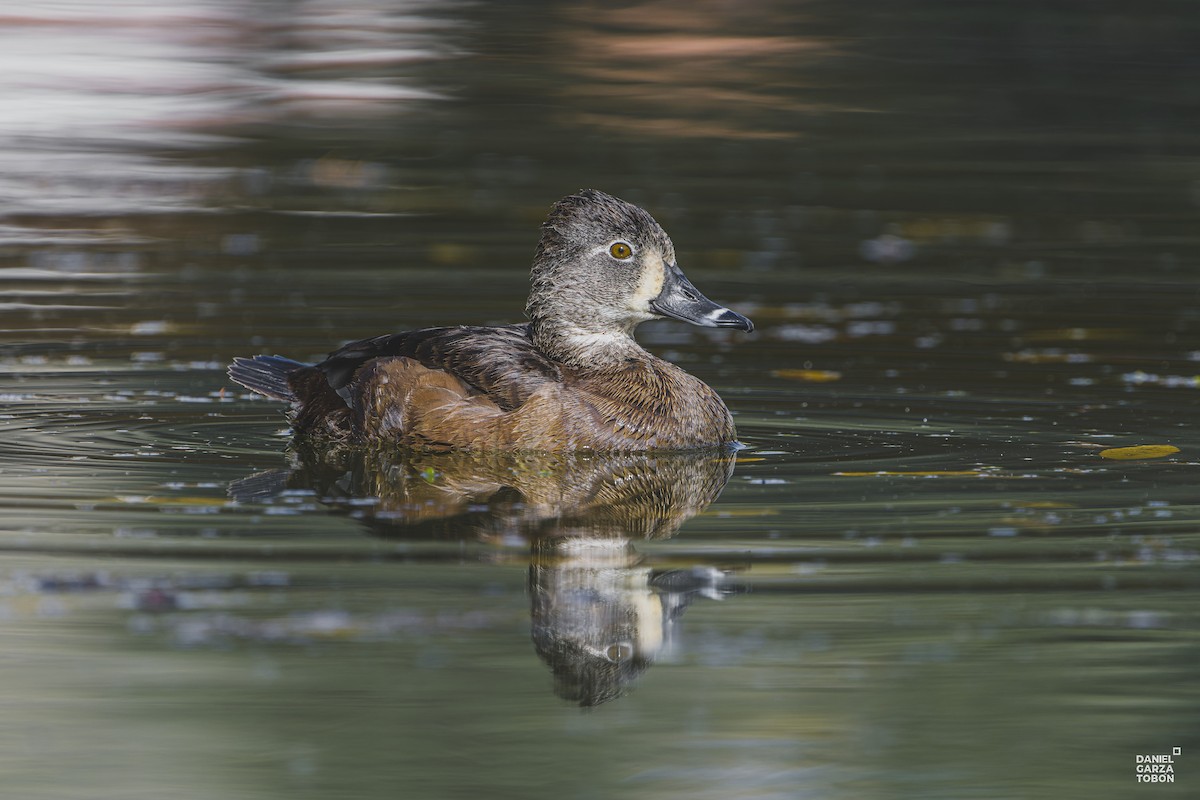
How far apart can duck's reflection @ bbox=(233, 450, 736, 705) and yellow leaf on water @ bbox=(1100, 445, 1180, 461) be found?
5.10ft

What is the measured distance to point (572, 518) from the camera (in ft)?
23.5

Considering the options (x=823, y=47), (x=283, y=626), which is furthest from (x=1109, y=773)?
(x=823, y=47)

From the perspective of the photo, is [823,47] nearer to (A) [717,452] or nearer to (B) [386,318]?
(B) [386,318]

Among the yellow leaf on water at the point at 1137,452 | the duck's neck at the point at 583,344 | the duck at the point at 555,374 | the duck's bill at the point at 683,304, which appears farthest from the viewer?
the duck's neck at the point at 583,344

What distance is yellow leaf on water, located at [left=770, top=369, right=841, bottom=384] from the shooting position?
398 inches

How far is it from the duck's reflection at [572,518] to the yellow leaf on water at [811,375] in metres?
1.66

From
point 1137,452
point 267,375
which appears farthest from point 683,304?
point 1137,452

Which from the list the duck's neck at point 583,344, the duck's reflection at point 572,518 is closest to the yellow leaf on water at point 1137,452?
the duck's reflection at point 572,518

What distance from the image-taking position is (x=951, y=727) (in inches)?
198

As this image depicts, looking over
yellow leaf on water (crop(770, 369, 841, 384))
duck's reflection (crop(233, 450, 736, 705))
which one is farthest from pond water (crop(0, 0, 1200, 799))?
yellow leaf on water (crop(770, 369, 841, 384))

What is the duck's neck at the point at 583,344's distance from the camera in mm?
8945

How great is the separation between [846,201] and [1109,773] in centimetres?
1165

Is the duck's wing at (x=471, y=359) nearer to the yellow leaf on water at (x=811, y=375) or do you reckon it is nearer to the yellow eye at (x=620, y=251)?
the yellow eye at (x=620, y=251)

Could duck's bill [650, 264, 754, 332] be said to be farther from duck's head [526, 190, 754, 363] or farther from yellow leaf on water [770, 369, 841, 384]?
yellow leaf on water [770, 369, 841, 384]
